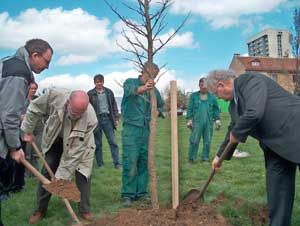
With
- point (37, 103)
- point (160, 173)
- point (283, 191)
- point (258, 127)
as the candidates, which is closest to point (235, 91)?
point (258, 127)

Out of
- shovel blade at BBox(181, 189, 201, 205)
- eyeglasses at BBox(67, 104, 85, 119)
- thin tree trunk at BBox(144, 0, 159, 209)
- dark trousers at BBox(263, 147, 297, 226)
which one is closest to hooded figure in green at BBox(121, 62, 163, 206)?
thin tree trunk at BBox(144, 0, 159, 209)

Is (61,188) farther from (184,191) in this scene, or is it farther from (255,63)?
(255,63)

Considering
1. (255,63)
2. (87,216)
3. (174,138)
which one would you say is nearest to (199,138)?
(174,138)

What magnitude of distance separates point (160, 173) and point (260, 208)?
3298 mm

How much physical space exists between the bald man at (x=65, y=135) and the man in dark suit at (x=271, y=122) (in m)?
1.62

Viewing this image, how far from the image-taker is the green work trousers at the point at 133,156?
592 cm

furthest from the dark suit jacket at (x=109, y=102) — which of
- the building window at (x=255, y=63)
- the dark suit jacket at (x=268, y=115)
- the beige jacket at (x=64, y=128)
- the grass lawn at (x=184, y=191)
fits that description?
the building window at (x=255, y=63)

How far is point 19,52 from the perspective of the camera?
4082 mm

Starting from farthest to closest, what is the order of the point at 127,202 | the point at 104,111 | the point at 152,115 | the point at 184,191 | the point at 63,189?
the point at 104,111 < the point at 184,191 < the point at 127,202 < the point at 152,115 < the point at 63,189

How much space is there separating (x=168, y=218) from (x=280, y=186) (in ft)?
4.44

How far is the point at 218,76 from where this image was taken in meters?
4.08

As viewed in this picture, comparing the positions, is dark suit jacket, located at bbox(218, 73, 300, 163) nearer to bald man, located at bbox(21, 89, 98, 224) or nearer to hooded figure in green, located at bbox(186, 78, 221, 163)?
bald man, located at bbox(21, 89, 98, 224)

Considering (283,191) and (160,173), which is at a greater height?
(283,191)

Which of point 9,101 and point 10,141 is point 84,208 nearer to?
point 10,141
